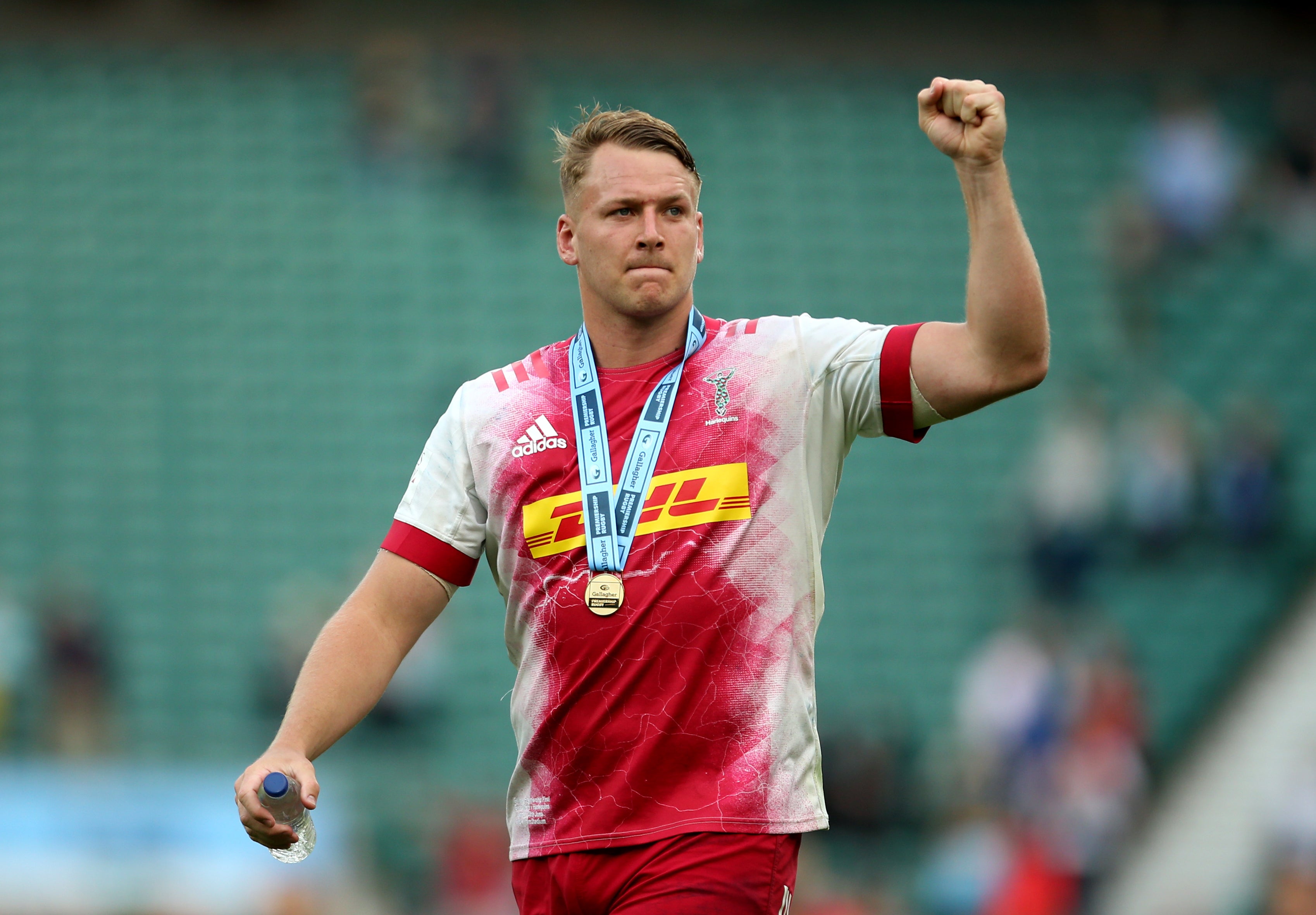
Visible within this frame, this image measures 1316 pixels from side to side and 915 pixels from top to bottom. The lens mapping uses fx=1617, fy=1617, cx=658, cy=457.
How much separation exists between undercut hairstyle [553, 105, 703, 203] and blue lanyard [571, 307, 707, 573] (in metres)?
0.37

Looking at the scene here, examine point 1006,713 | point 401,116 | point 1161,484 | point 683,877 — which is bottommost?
point 1006,713

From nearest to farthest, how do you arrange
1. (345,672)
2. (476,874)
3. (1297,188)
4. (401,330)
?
(345,672) → (476,874) → (401,330) → (1297,188)

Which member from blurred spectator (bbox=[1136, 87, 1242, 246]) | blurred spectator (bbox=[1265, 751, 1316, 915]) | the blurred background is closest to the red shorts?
the blurred background

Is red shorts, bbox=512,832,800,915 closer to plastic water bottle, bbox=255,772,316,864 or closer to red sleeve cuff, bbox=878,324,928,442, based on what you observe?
plastic water bottle, bbox=255,772,316,864

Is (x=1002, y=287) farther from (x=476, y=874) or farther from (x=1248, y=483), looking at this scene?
(x=1248, y=483)

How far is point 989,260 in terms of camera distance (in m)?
3.10

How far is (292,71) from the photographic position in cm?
1523

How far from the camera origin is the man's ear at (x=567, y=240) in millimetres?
3705

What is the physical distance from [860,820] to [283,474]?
5.84 m

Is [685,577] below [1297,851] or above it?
above

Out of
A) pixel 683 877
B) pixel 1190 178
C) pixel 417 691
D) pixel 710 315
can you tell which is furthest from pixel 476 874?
pixel 1190 178

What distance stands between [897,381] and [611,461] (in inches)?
24.8

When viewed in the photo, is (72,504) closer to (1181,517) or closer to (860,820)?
(860,820)

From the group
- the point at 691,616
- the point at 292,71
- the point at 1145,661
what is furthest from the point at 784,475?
the point at 292,71
